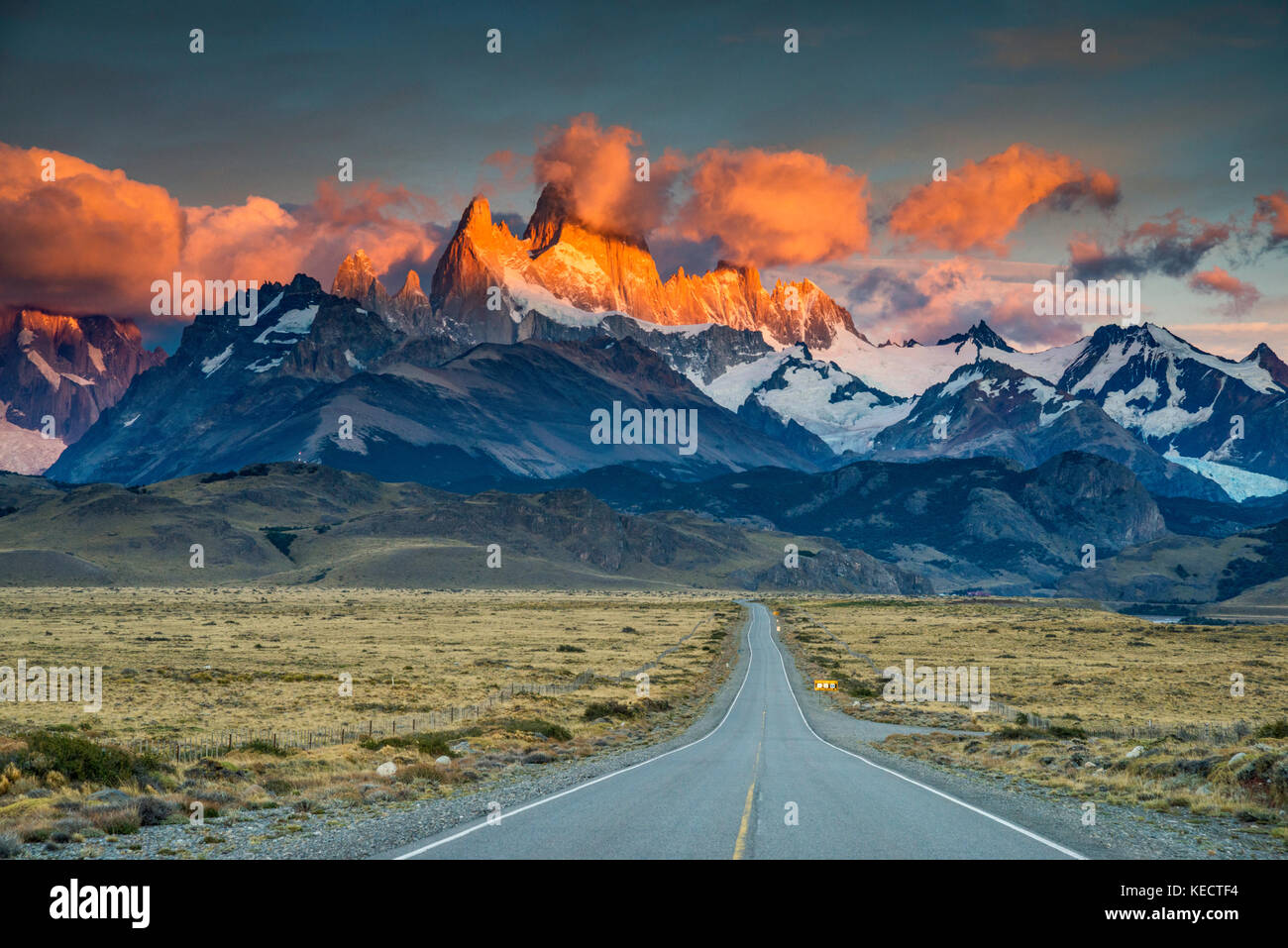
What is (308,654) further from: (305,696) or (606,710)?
(606,710)

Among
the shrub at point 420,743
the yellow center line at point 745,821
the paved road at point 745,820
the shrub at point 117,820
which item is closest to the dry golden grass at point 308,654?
the shrub at point 420,743

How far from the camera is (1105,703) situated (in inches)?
2457

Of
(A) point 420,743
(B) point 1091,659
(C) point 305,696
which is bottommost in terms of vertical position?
(B) point 1091,659

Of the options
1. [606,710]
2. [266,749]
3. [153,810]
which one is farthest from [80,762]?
[606,710]

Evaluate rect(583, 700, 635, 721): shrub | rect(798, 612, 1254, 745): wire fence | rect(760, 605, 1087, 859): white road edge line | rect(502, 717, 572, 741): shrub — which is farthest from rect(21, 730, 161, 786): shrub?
rect(798, 612, 1254, 745): wire fence

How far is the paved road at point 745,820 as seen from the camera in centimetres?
1714

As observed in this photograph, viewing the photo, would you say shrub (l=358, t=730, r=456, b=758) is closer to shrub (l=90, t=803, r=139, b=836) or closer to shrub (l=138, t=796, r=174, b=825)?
shrub (l=138, t=796, r=174, b=825)

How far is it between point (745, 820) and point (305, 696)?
42.6 metres

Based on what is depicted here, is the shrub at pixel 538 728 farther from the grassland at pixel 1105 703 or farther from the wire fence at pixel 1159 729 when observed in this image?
the wire fence at pixel 1159 729

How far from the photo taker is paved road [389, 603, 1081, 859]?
17.1 meters

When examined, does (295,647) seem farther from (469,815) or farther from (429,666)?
(469,815)

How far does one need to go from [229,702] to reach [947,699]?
42.5 meters

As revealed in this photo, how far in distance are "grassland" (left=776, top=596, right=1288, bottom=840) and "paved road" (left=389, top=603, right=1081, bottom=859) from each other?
5.78 metres
